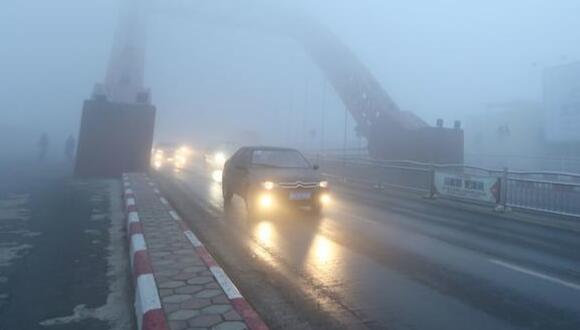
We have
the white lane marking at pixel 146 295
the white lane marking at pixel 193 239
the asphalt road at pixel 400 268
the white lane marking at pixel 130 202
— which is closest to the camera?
the white lane marking at pixel 146 295

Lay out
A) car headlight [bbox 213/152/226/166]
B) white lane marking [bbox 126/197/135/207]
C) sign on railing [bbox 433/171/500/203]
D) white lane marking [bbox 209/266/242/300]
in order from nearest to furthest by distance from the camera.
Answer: white lane marking [bbox 209/266/242/300] → white lane marking [bbox 126/197/135/207] → sign on railing [bbox 433/171/500/203] → car headlight [bbox 213/152/226/166]

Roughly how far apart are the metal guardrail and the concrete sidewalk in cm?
994

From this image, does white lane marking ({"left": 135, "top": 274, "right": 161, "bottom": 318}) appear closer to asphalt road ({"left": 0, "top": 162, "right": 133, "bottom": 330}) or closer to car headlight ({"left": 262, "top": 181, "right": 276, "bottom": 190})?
asphalt road ({"left": 0, "top": 162, "right": 133, "bottom": 330})

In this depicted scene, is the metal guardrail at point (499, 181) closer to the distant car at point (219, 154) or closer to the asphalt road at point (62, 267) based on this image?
the distant car at point (219, 154)

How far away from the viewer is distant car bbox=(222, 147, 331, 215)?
1008cm

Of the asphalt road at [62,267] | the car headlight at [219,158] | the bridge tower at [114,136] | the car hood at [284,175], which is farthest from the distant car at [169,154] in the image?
the car hood at [284,175]

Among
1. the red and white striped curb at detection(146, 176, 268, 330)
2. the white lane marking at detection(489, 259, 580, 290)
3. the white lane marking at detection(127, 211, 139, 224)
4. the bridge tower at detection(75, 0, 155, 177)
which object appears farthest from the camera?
the bridge tower at detection(75, 0, 155, 177)

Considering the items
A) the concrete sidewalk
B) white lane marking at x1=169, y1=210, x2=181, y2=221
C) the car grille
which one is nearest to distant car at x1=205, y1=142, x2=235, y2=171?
white lane marking at x1=169, y1=210, x2=181, y2=221

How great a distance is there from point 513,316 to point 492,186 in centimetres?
973

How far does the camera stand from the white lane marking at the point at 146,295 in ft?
13.4

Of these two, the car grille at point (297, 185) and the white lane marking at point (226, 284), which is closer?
the white lane marking at point (226, 284)

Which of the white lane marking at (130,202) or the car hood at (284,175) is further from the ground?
the car hood at (284,175)

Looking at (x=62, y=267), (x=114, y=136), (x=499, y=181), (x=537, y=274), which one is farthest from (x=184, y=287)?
(x=114, y=136)

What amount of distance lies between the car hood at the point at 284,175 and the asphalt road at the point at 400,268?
0.98 meters
